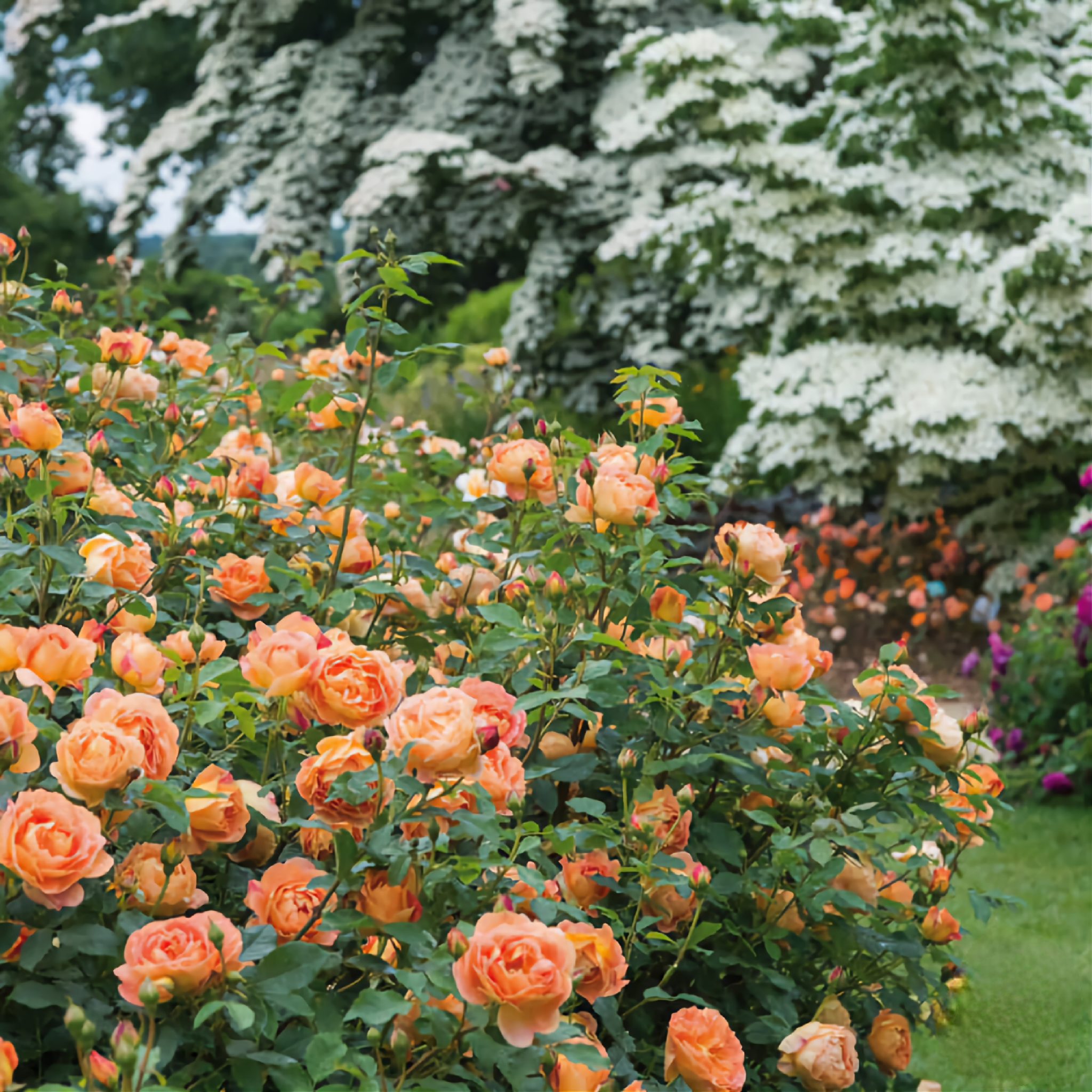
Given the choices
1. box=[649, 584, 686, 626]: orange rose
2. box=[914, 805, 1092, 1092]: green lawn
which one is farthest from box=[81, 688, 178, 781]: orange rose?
box=[914, 805, 1092, 1092]: green lawn

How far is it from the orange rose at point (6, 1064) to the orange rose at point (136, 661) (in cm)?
33

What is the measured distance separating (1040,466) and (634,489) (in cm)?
431

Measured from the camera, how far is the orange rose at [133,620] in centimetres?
119

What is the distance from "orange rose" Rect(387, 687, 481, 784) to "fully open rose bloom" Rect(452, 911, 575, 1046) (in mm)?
126

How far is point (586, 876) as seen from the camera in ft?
3.81

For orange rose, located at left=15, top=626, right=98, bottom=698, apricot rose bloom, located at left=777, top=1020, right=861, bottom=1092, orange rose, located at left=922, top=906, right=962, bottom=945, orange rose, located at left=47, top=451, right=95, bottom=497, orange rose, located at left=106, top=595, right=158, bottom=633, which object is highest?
orange rose, located at left=15, top=626, right=98, bottom=698

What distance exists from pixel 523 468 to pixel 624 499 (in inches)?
6.6

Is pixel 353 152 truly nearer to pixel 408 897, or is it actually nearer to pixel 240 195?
pixel 240 195

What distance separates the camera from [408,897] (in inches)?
34.9

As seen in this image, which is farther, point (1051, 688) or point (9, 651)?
point (1051, 688)

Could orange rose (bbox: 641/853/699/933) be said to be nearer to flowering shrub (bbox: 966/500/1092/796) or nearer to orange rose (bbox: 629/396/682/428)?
orange rose (bbox: 629/396/682/428)

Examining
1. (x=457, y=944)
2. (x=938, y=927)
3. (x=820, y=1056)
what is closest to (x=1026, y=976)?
(x=938, y=927)

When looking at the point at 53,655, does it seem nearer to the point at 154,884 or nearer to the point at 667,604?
the point at 154,884

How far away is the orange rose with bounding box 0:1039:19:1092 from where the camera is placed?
732mm
